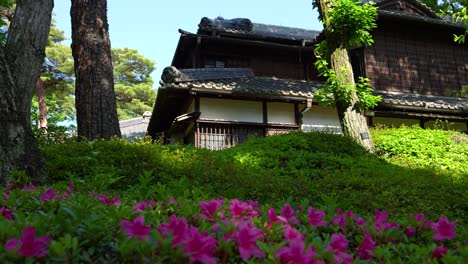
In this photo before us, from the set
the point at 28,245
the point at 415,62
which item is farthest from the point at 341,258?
the point at 415,62

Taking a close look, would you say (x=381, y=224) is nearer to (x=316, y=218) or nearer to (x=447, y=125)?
(x=316, y=218)

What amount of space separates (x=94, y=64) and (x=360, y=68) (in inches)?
383

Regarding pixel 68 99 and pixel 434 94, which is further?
pixel 68 99

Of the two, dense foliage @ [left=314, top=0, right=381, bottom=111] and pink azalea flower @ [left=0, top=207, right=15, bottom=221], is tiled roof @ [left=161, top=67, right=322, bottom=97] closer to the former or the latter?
dense foliage @ [left=314, top=0, right=381, bottom=111]

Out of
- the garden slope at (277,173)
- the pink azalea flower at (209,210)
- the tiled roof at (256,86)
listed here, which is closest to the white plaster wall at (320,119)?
the tiled roof at (256,86)

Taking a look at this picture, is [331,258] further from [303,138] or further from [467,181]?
[303,138]

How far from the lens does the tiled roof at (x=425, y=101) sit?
13737 mm

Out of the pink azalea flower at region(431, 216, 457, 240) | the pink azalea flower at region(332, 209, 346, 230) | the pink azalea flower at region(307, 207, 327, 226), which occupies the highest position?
the pink azalea flower at region(307, 207, 327, 226)

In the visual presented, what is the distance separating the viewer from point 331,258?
154 cm

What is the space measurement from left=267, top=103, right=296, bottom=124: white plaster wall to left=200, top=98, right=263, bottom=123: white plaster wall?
324 mm

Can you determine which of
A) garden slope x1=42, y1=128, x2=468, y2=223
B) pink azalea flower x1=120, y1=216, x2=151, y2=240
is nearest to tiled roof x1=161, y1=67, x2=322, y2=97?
garden slope x1=42, y1=128, x2=468, y2=223

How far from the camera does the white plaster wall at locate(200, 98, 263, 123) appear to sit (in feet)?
41.9

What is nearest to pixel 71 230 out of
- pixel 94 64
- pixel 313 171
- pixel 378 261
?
pixel 378 261

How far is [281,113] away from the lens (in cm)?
1351
